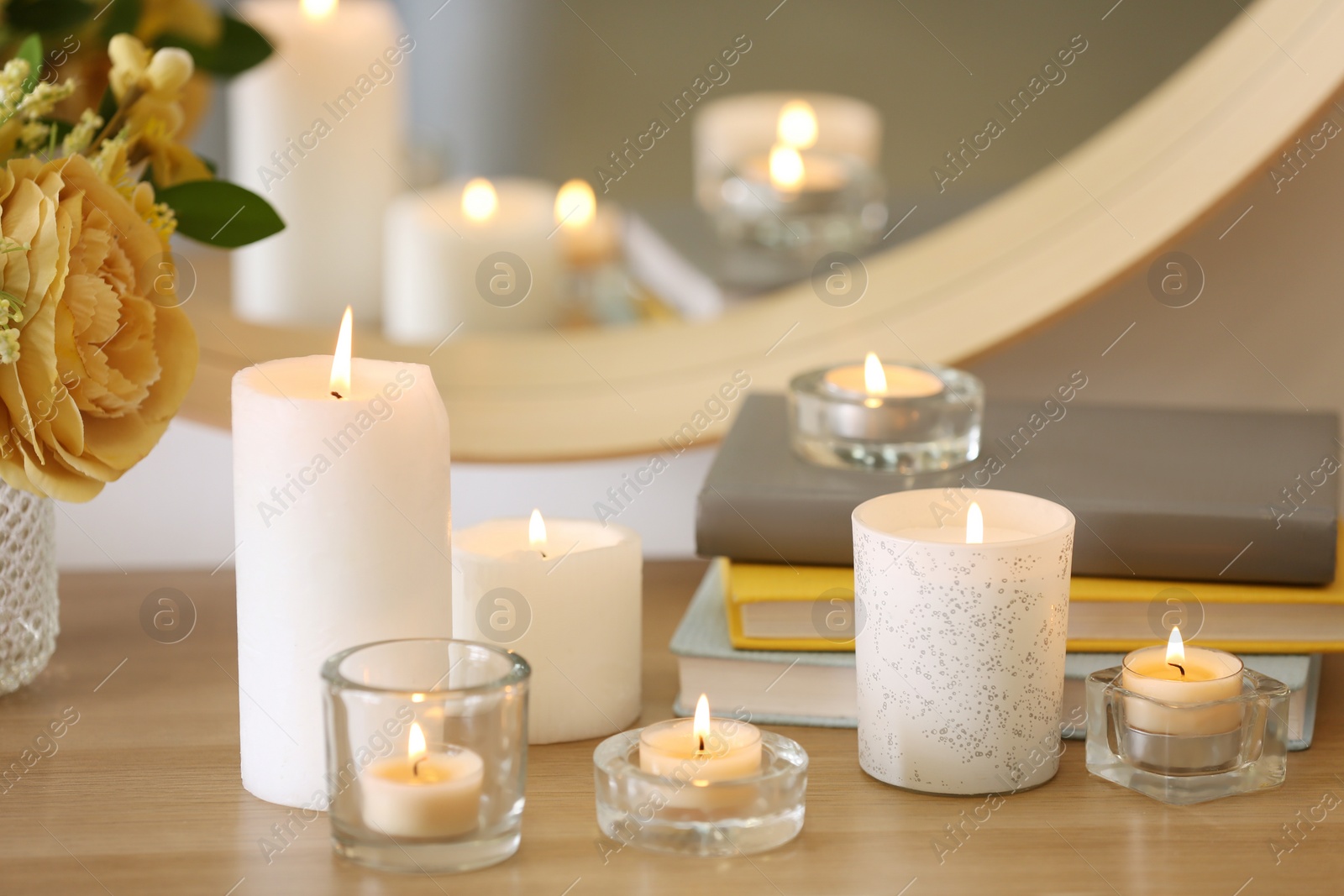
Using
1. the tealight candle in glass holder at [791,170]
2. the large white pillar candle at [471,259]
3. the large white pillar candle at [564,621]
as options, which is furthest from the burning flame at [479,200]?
the large white pillar candle at [564,621]

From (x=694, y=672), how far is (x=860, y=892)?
138mm

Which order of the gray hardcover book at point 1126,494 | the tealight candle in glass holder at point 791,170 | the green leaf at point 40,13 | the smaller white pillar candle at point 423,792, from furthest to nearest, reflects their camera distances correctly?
the tealight candle in glass holder at point 791,170, the green leaf at point 40,13, the gray hardcover book at point 1126,494, the smaller white pillar candle at point 423,792

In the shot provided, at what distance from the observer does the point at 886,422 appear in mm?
Answer: 562

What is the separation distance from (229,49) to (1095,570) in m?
0.49

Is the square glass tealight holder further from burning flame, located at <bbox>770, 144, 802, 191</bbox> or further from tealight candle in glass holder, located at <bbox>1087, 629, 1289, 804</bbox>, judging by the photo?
burning flame, located at <bbox>770, 144, 802, 191</bbox>

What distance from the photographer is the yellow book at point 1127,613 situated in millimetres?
508

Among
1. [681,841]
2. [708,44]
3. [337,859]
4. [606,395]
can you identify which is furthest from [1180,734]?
[708,44]

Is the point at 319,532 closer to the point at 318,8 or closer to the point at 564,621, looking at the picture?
the point at 564,621

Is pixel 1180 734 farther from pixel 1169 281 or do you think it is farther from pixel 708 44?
pixel 708 44

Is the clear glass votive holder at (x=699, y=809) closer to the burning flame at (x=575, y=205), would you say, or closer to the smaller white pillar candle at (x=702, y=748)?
the smaller white pillar candle at (x=702, y=748)

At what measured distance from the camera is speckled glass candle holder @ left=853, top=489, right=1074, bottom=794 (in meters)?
0.45

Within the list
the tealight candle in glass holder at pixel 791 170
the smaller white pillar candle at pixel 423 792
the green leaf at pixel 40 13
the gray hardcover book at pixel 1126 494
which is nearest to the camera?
the smaller white pillar candle at pixel 423 792

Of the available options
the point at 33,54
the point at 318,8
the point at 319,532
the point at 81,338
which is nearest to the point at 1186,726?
the point at 319,532

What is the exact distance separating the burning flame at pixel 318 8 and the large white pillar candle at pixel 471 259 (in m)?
0.11
